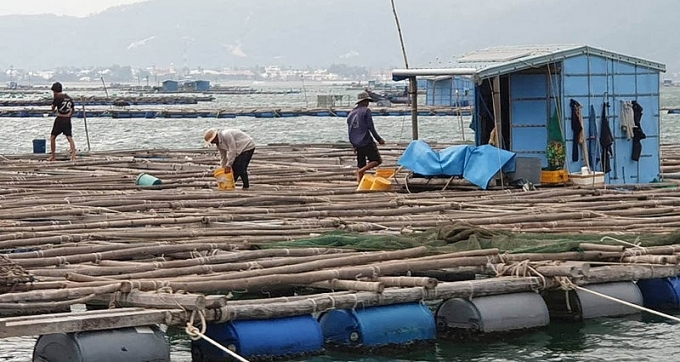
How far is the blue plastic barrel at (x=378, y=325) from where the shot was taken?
12.1 metres

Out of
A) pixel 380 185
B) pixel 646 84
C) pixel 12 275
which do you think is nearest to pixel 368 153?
pixel 380 185

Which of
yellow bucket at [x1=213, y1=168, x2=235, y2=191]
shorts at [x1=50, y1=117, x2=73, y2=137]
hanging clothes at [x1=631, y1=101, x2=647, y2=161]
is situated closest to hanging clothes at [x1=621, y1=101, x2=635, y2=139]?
hanging clothes at [x1=631, y1=101, x2=647, y2=161]

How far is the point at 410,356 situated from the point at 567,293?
6.39 ft

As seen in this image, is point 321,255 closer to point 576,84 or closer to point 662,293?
point 662,293

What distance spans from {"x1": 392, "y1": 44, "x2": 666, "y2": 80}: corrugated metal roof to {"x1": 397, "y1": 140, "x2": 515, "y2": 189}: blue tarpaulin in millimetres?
1068

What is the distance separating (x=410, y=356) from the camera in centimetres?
1238

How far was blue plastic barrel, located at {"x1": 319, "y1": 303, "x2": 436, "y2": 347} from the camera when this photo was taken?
1209cm

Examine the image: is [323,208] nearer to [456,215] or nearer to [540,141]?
[456,215]

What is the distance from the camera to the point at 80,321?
10.6 m

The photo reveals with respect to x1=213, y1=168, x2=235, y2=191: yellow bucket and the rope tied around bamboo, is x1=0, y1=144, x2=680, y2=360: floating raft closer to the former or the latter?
the rope tied around bamboo

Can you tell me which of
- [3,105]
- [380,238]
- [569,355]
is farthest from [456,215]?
[3,105]

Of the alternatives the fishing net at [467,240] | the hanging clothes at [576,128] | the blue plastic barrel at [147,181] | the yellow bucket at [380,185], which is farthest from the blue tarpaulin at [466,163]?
the fishing net at [467,240]

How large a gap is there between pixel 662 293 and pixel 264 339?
15.0ft

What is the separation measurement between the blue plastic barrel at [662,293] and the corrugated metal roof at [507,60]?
21.5 ft
